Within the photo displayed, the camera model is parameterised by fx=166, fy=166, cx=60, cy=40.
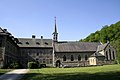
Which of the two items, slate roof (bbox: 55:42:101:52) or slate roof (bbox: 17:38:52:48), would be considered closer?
slate roof (bbox: 55:42:101:52)

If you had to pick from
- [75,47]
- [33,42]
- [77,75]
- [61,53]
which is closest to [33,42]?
[33,42]

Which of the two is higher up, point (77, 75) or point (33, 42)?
point (33, 42)

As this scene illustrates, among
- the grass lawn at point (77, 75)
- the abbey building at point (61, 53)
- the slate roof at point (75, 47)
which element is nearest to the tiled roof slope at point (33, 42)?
the abbey building at point (61, 53)

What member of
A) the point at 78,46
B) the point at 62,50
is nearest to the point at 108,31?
the point at 78,46

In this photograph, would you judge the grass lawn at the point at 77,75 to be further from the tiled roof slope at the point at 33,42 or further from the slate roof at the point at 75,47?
the tiled roof slope at the point at 33,42

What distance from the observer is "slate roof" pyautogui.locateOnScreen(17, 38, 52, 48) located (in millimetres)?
56516

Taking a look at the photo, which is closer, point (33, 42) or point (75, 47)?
point (75, 47)

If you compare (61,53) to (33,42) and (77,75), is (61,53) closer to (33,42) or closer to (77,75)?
(33,42)

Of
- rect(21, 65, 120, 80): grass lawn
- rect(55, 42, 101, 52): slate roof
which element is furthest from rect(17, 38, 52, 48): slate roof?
rect(21, 65, 120, 80): grass lawn

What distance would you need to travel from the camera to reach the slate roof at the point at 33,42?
185 ft

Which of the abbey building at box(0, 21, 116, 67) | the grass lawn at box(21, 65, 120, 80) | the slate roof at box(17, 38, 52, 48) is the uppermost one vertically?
the slate roof at box(17, 38, 52, 48)

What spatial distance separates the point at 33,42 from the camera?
5788cm

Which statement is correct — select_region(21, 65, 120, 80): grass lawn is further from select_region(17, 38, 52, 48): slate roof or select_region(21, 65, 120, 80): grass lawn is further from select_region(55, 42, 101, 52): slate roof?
select_region(17, 38, 52, 48): slate roof

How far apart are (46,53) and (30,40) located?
7.67m
